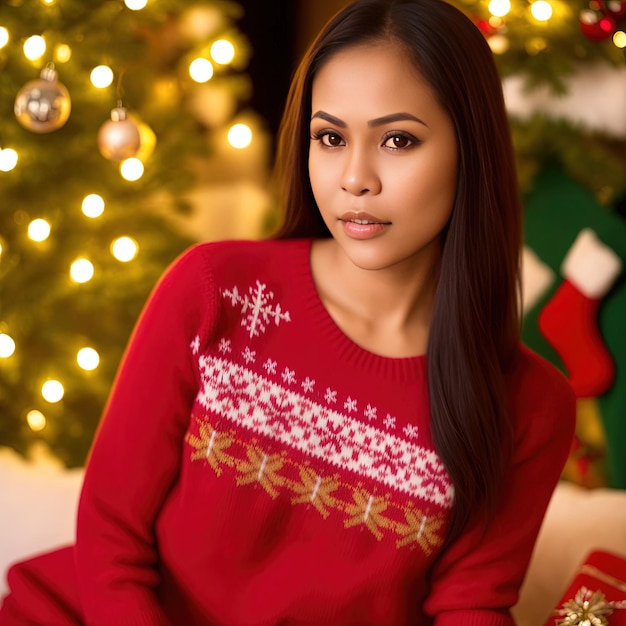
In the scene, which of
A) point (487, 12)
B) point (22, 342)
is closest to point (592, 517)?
point (487, 12)

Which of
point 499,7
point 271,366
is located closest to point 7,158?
point 271,366

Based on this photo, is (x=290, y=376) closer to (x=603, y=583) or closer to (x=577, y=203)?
(x=603, y=583)

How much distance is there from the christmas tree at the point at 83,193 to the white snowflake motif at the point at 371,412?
2.59 feet

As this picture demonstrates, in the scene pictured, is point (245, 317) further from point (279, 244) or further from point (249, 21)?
point (249, 21)


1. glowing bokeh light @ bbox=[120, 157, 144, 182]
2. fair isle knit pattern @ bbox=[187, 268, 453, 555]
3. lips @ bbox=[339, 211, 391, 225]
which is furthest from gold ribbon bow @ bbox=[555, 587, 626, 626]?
glowing bokeh light @ bbox=[120, 157, 144, 182]

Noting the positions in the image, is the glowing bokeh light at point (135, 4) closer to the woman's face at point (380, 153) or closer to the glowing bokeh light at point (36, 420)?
the woman's face at point (380, 153)

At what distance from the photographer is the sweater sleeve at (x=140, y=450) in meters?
1.28

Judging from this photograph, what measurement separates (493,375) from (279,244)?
359 millimetres

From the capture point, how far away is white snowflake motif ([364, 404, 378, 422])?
4.26 feet

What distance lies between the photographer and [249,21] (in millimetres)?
3203

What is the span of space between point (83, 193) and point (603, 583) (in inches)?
51.8

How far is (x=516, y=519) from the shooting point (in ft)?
4.55

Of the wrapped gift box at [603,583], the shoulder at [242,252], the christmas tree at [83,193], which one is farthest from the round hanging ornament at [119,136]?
the wrapped gift box at [603,583]

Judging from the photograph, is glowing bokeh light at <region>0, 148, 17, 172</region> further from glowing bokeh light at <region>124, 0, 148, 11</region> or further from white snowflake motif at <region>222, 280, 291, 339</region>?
white snowflake motif at <region>222, 280, 291, 339</region>
